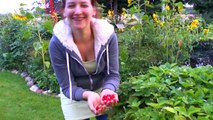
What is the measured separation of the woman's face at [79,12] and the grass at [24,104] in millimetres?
2590

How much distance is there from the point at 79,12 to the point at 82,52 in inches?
12.4

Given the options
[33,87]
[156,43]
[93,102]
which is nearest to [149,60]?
[156,43]

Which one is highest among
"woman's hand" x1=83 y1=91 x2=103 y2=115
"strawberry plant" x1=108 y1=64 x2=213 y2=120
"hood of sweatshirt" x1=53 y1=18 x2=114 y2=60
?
"hood of sweatshirt" x1=53 y1=18 x2=114 y2=60

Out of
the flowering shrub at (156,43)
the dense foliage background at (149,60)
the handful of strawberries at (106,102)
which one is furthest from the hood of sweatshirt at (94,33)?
the flowering shrub at (156,43)

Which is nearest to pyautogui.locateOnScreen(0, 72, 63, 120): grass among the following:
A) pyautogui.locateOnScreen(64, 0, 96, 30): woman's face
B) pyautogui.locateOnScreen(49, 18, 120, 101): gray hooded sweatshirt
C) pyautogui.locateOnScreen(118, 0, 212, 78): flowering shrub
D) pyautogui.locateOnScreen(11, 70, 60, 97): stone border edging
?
pyautogui.locateOnScreen(11, 70, 60, 97): stone border edging

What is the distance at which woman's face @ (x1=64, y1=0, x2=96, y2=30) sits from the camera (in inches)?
70.7

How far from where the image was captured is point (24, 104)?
15.8 feet

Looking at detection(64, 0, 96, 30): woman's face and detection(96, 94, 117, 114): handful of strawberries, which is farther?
detection(64, 0, 96, 30): woman's face

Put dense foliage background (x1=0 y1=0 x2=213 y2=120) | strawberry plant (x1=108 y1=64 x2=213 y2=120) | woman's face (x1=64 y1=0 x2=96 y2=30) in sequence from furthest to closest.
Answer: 1. woman's face (x1=64 y1=0 x2=96 y2=30)
2. dense foliage background (x1=0 y1=0 x2=213 y2=120)
3. strawberry plant (x1=108 y1=64 x2=213 y2=120)

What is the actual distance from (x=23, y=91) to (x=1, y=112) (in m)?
0.83

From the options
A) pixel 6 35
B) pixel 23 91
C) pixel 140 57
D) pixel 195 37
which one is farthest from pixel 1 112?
pixel 195 37

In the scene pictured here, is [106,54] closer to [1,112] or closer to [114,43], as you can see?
[114,43]

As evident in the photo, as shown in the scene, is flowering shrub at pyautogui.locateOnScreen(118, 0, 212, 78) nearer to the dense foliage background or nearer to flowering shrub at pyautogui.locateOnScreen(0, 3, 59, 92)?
the dense foliage background

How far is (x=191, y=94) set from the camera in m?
1.49
